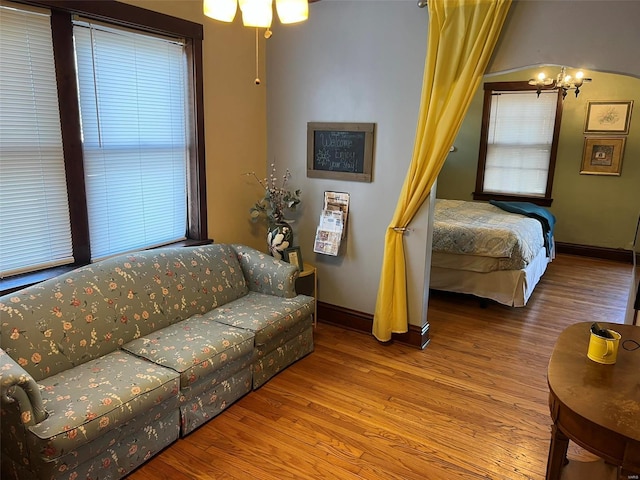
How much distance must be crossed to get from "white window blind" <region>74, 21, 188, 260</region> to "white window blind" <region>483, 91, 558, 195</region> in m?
4.96

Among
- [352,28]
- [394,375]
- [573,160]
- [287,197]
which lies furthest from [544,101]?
[394,375]

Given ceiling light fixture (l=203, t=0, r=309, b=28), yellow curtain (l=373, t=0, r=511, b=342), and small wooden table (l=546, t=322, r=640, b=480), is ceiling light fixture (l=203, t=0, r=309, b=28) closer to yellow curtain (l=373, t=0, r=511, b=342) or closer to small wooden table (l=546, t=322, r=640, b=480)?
yellow curtain (l=373, t=0, r=511, b=342)

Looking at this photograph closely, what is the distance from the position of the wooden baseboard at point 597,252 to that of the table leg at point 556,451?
17.8 ft

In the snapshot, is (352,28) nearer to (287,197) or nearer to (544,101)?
(287,197)

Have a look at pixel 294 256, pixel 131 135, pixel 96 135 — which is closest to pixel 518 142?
pixel 294 256

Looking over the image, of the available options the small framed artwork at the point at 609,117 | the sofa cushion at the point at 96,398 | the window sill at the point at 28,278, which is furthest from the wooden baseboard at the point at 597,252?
the window sill at the point at 28,278

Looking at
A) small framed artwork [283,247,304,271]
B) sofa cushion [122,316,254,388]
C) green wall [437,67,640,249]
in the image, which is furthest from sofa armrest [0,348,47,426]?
green wall [437,67,640,249]

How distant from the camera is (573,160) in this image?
6.42 m

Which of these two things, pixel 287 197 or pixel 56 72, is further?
pixel 287 197

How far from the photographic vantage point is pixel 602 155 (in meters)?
6.23

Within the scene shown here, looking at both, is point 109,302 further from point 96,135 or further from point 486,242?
point 486,242

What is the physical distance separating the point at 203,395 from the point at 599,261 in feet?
18.9

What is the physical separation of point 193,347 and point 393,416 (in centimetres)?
122

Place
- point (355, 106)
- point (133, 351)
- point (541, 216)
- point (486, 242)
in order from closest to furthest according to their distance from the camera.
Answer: point (133, 351) < point (355, 106) < point (486, 242) < point (541, 216)
